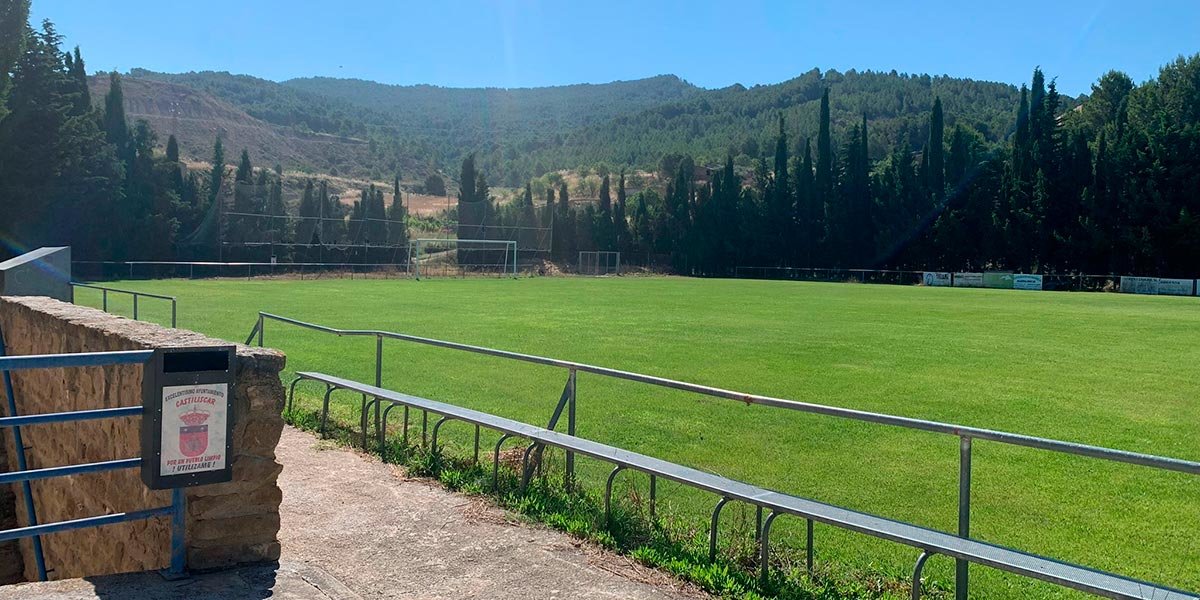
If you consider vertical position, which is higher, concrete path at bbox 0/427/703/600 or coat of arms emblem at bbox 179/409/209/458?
coat of arms emblem at bbox 179/409/209/458

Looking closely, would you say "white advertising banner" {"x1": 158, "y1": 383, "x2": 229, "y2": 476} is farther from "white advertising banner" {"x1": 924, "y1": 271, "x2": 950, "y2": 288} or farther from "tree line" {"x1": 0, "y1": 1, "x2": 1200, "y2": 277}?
"white advertising banner" {"x1": 924, "y1": 271, "x2": 950, "y2": 288}

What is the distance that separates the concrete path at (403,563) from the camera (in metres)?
4.70

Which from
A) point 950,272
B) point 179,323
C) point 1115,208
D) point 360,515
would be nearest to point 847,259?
point 950,272

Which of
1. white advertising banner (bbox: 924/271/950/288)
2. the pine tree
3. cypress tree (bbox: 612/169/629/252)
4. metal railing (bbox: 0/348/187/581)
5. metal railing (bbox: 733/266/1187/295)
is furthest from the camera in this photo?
cypress tree (bbox: 612/169/629/252)

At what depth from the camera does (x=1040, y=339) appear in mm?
21781

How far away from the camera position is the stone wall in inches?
200

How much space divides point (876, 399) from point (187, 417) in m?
9.90

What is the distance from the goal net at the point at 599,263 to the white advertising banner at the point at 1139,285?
38625mm

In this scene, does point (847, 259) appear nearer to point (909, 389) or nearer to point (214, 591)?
point (909, 389)

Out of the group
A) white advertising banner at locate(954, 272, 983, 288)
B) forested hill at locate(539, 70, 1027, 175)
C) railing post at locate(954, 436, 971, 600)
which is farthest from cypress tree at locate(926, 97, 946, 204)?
railing post at locate(954, 436, 971, 600)

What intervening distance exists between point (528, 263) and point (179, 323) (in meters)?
54.6

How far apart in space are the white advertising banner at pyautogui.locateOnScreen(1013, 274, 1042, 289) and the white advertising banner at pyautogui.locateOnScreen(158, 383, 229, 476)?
61231 millimetres

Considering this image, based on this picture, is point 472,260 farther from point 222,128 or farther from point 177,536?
point 222,128

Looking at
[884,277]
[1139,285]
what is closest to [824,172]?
[884,277]
